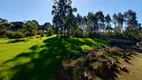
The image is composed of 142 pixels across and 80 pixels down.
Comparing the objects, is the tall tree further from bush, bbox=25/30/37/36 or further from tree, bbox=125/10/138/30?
bush, bbox=25/30/37/36

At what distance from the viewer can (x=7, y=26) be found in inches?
3275

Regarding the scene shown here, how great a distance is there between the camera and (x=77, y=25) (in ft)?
307

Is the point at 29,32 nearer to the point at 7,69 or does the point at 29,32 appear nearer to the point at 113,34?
the point at 113,34

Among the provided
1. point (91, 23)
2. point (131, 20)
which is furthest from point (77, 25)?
point (131, 20)

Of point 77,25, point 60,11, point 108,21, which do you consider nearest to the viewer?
point 60,11

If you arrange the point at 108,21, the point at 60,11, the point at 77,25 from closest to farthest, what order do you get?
1. the point at 60,11
2. the point at 77,25
3. the point at 108,21

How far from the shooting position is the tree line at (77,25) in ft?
233

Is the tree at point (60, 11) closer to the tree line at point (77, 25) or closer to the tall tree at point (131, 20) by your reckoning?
the tree line at point (77, 25)

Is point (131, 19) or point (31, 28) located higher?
point (131, 19)

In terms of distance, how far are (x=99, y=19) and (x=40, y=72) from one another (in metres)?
87.1

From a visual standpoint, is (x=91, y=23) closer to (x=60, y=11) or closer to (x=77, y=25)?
(x=77, y=25)

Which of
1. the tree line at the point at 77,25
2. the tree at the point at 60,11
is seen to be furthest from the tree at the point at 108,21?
the tree at the point at 60,11

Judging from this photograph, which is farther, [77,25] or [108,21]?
[108,21]

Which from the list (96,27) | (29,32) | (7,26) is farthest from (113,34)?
(7,26)
